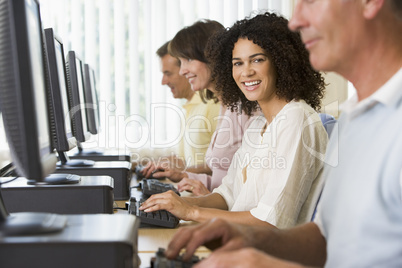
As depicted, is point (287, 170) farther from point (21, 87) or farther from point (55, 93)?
point (21, 87)

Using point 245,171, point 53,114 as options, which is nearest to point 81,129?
point 53,114

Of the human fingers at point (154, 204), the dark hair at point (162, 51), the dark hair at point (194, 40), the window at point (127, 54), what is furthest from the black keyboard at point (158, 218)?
the window at point (127, 54)

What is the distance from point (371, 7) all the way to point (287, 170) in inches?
31.1

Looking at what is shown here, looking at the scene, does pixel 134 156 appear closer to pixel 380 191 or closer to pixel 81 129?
pixel 81 129

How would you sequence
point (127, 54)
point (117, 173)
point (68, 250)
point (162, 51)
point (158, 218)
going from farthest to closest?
point (127, 54) → point (162, 51) → point (117, 173) → point (158, 218) → point (68, 250)

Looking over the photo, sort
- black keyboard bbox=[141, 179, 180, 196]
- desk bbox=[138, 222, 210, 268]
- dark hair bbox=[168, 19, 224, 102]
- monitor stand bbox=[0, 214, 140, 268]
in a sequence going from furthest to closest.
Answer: dark hair bbox=[168, 19, 224, 102] < black keyboard bbox=[141, 179, 180, 196] < desk bbox=[138, 222, 210, 268] < monitor stand bbox=[0, 214, 140, 268]

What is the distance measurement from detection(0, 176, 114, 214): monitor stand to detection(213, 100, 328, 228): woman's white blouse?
51 cm

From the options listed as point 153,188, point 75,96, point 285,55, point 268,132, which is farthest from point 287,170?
point 75,96

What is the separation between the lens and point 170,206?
169 centimetres

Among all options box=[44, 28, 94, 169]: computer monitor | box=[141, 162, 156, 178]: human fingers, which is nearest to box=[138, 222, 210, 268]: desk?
box=[44, 28, 94, 169]: computer monitor

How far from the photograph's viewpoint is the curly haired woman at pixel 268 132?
1.67m

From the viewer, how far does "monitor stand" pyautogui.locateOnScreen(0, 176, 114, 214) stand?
1366 mm

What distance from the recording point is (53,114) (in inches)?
65.2

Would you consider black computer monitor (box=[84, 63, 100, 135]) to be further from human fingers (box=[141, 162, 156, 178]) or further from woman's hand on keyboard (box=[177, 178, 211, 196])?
woman's hand on keyboard (box=[177, 178, 211, 196])
